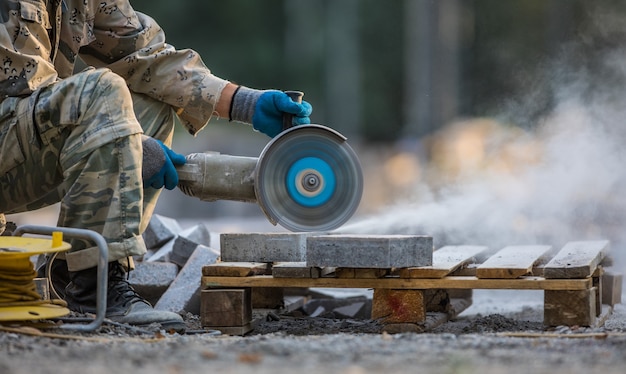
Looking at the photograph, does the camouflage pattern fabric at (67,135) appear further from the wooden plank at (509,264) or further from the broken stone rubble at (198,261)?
the wooden plank at (509,264)

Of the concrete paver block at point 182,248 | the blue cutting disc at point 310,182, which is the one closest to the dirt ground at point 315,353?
the blue cutting disc at point 310,182

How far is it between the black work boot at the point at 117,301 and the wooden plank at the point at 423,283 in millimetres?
405

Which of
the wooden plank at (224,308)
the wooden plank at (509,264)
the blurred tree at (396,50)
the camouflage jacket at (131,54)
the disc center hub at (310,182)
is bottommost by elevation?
the wooden plank at (224,308)

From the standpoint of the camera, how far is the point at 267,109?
5.12m

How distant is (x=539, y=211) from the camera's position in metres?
7.68

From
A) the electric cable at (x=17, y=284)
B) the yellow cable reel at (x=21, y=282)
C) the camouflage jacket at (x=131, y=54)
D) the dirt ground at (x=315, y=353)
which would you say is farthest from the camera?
the camouflage jacket at (x=131, y=54)

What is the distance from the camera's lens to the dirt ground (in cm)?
309

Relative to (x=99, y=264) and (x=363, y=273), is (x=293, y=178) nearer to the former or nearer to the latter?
(x=363, y=273)

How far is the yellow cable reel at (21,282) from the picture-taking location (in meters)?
3.84

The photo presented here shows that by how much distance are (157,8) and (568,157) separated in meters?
29.5

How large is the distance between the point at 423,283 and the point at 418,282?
0.02 meters

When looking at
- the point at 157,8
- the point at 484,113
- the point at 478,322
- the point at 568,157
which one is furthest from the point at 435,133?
the point at 157,8

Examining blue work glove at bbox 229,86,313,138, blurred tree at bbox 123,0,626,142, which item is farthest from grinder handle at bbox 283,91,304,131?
blurred tree at bbox 123,0,626,142

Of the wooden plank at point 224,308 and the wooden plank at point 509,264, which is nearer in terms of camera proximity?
the wooden plank at point 509,264
